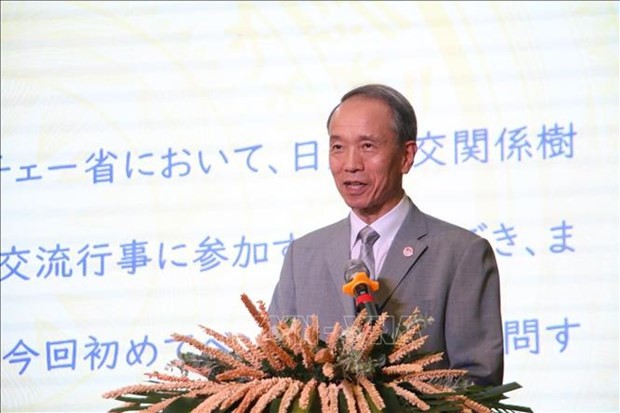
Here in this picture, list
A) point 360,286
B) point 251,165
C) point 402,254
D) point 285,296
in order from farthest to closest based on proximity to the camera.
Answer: point 251,165 → point 285,296 → point 402,254 → point 360,286

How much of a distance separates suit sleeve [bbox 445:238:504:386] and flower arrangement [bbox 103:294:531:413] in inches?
18.9

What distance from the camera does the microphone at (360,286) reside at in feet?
5.91

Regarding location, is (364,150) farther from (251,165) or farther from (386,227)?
(251,165)

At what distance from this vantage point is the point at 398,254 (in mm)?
2301

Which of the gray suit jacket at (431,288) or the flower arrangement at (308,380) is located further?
the gray suit jacket at (431,288)

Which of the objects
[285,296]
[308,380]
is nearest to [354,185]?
[285,296]

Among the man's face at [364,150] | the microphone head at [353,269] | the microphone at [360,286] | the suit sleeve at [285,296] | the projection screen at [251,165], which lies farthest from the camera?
the projection screen at [251,165]

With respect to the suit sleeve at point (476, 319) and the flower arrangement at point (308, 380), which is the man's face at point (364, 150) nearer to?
the suit sleeve at point (476, 319)

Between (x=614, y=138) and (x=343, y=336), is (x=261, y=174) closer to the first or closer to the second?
(x=614, y=138)

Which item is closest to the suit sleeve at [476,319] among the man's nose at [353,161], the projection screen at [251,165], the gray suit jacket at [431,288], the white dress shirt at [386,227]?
the gray suit jacket at [431,288]

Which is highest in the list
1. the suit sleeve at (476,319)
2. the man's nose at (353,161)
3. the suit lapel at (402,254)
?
the man's nose at (353,161)

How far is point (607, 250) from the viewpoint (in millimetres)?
3441

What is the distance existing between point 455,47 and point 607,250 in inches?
31.0

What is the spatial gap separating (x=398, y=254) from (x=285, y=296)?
0.28 meters
